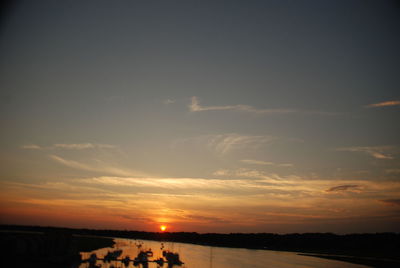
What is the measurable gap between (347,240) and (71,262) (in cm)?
14029

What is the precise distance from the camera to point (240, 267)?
76.5 m

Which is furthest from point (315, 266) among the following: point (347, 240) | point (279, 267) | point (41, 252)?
point (347, 240)

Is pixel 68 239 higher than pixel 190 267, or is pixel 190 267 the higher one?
pixel 68 239

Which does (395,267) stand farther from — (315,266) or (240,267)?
(240,267)

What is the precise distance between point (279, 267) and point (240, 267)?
28.9 ft

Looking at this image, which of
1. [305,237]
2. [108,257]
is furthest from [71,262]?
[305,237]

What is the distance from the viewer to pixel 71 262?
206ft

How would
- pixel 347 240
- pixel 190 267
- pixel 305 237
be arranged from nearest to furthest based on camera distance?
pixel 190 267 → pixel 347 240 → pixel 305 237

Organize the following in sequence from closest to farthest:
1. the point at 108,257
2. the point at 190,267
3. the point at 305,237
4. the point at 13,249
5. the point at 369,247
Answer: the point at 13,249 → the point at 190,267 → the point at 108,257 → the point at 369,247 → the point at 305,237

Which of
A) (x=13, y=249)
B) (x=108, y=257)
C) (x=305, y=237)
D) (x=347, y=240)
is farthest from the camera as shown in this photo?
(x=305, y=237)

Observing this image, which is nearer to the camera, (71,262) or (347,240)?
(71,262)

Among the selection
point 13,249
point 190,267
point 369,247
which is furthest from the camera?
point 369,247

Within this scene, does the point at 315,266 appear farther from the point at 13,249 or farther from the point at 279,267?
the point at 13,249

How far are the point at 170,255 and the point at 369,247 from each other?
8981 cm
